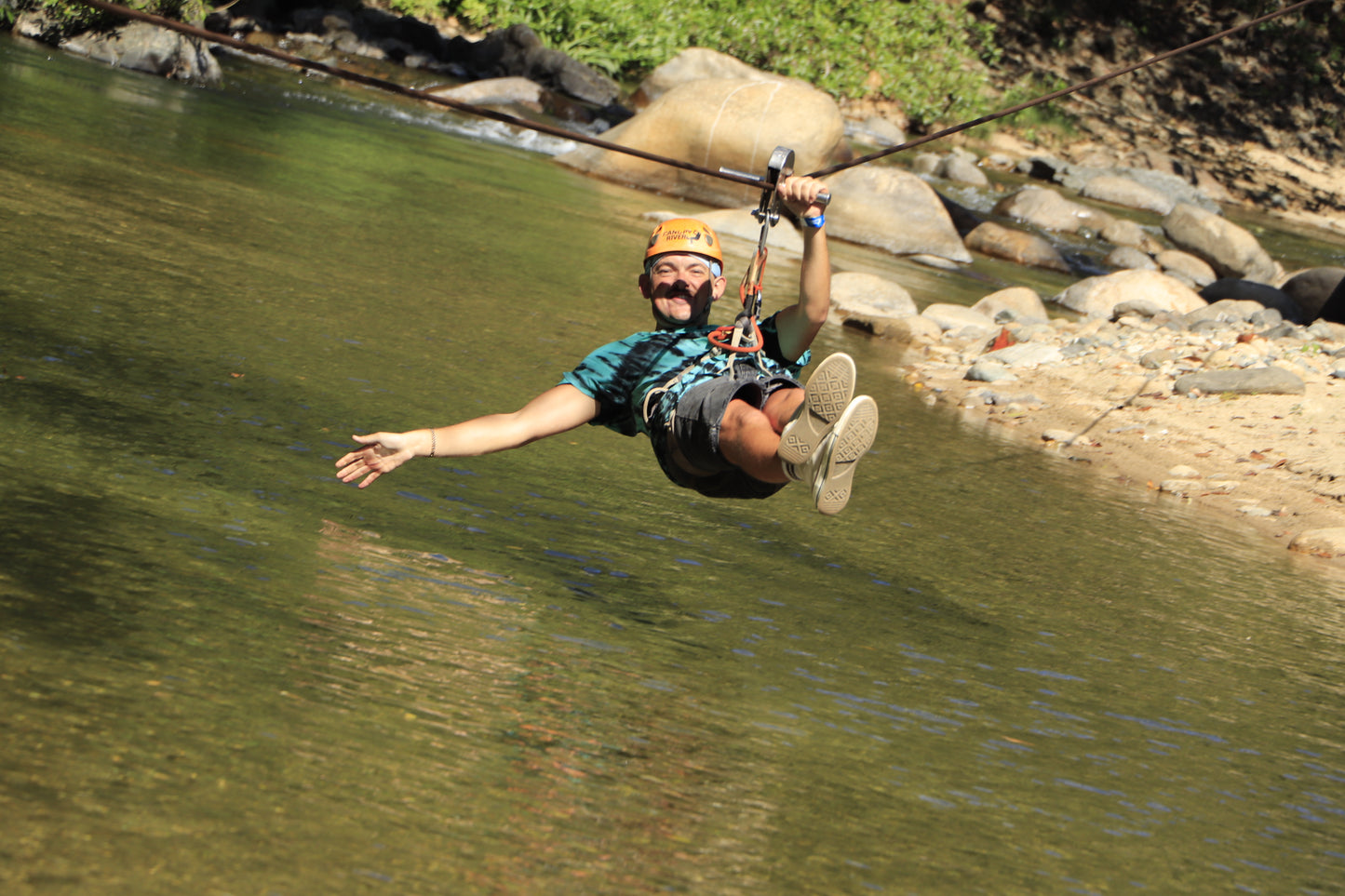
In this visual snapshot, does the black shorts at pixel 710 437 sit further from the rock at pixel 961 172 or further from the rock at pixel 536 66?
the rock at pixel 961 172

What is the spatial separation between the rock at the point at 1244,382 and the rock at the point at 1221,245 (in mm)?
11769

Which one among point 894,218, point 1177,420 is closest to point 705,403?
point 1177,420

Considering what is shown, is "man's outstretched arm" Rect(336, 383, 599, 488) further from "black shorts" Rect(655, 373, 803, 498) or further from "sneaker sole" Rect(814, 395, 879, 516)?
"sneaker sole" Rect(814, 395, 879, 516)

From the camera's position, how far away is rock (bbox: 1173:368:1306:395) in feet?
34.0

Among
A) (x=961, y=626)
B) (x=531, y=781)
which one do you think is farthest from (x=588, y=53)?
(x=531, y=781)

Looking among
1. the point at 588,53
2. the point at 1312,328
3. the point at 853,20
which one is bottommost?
the point at 1312,328

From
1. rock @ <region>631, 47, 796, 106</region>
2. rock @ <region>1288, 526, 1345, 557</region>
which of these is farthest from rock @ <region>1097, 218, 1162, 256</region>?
rock @ <region>1288, 526, 1345, 557</region>

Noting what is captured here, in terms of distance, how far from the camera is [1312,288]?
1770 centimetres

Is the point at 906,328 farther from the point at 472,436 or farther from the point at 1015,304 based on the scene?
the point at 472,436

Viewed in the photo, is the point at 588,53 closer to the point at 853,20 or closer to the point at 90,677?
the point at 853,20

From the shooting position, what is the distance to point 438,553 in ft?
16.8

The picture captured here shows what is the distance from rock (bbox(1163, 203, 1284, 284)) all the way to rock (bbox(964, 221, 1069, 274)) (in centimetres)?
265

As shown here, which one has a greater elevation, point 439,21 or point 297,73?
point 439,21

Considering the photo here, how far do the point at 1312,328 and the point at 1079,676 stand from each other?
366 inches
